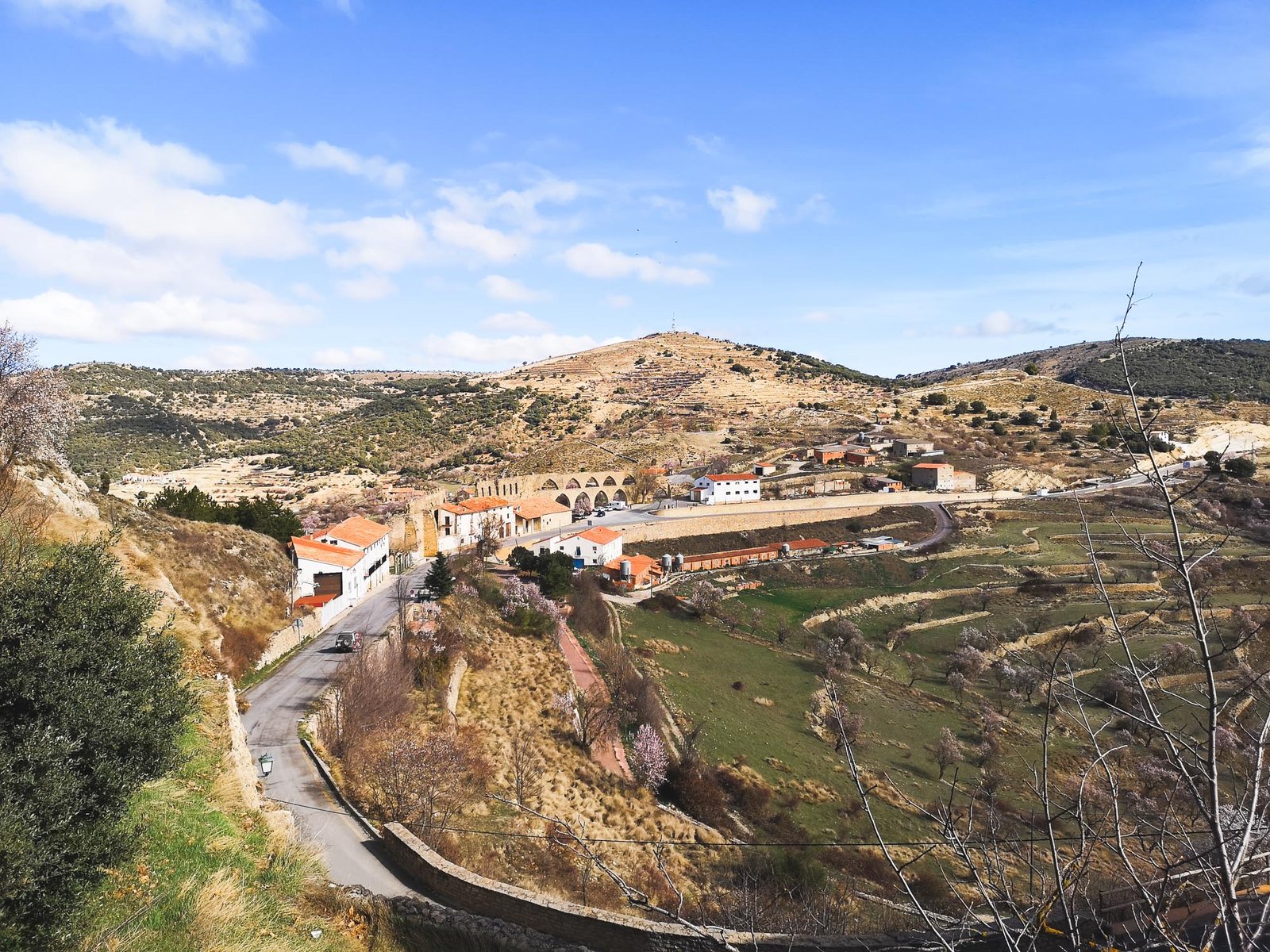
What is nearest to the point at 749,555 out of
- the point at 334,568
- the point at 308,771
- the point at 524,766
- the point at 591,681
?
the point at 591,681

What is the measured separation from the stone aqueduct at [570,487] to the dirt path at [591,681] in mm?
27165

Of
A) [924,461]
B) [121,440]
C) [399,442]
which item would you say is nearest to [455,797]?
[924,461]

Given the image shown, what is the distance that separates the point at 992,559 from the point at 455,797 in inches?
1765

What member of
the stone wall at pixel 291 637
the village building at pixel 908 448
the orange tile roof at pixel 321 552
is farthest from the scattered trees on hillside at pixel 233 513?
the village building at pixel 908 448

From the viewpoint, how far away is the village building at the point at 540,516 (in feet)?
177

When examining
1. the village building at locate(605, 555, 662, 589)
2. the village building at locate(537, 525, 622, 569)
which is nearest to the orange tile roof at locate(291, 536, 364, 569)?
the village building at locate(537, 525, 622, 569)

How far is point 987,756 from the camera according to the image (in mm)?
25172

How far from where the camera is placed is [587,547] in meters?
46.0

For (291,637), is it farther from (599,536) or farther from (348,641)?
(599,536)

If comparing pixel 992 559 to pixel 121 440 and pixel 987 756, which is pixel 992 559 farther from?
pixel 121 440

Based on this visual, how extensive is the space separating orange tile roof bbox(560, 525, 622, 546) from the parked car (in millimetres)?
22088

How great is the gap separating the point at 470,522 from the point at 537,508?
26.1 feet

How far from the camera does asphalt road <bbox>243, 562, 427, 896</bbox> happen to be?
1224cm

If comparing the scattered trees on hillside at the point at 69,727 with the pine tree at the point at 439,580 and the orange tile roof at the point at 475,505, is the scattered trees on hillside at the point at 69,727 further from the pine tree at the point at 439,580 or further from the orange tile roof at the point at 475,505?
the orange tile roof at the point at 475,505
